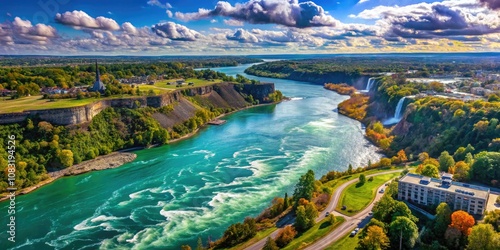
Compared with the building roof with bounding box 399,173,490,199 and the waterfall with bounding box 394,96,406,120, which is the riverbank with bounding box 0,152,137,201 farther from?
the waterfall with bounding box 394,96,406,120

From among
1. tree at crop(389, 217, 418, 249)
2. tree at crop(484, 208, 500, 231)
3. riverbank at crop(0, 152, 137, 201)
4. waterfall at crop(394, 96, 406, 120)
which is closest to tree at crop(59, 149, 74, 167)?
riverbank at crop(0, 152, 137, 201)

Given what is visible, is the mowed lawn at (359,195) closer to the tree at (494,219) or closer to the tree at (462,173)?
the tree at (462,173)

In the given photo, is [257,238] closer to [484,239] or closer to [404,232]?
[404,232]

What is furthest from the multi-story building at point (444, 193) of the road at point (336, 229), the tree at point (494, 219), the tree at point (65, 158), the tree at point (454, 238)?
the tree at point (65, 158)

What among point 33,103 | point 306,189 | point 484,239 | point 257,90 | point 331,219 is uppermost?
point 33,103

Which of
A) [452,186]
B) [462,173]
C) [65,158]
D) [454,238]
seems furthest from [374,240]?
[65,158]

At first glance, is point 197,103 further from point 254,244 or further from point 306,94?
point 254,244
